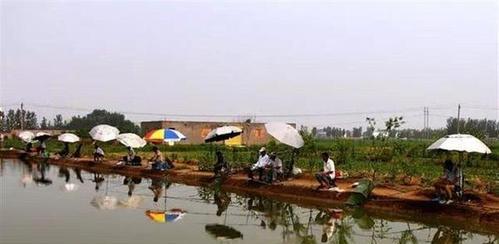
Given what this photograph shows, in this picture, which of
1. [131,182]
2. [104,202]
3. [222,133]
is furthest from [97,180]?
[104,202]

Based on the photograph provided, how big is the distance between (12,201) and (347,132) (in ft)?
382

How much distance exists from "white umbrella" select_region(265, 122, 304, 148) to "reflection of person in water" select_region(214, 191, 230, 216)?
8.76 ft

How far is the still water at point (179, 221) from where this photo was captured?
12.2 metres

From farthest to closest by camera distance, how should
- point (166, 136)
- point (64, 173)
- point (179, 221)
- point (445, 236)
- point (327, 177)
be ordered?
point (166, 136)
point (64, 173)
point (327, 177)
point (179, 221)
point (445, 236)

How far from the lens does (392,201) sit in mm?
16109

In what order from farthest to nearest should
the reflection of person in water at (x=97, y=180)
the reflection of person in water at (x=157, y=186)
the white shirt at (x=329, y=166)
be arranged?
the reflection of person in water at (x=97, y=180) < the reflection of person in water at (x=157, y=186) < the white shirt at (x=329, y=166)

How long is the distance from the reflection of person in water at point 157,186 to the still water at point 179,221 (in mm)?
68

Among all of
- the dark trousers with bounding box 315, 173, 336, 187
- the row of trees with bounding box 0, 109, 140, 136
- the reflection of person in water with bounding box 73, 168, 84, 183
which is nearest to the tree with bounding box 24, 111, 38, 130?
the row of trees with bounding box 0, 109, 140, 136

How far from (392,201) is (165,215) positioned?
6.50 meters

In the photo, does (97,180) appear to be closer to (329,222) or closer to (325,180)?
(325,180)

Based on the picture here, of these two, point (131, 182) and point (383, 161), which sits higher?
point (383, 161)

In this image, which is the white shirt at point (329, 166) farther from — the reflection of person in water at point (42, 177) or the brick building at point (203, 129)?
the brick building at point (203, 129)

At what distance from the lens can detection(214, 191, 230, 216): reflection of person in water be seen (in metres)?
16.5

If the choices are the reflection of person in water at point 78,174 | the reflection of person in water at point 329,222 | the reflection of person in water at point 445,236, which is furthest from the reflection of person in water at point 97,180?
the reflection of person in water at point 445,236
